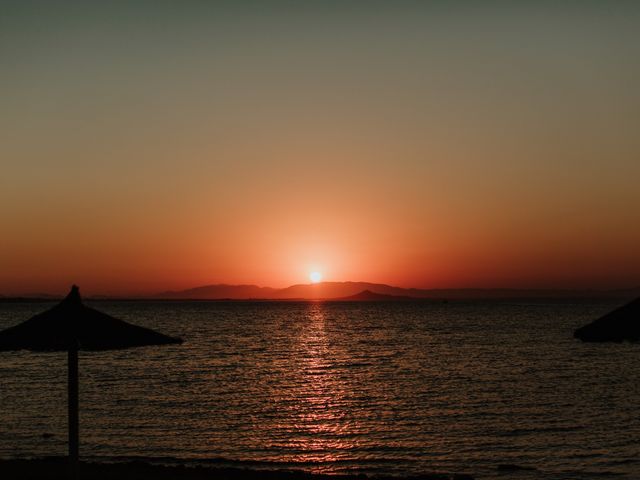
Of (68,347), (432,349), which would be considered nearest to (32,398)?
(68,347)

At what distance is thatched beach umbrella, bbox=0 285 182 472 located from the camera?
11531 mm

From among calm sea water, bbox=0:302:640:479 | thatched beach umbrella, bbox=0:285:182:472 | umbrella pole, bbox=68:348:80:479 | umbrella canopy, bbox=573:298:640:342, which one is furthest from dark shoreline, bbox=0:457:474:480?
umbrella canopy, bbox=573:298:640:342

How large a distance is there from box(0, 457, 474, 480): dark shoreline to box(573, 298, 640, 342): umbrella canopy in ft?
32.8

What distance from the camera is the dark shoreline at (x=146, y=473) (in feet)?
58.0

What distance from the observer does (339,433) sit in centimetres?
2680

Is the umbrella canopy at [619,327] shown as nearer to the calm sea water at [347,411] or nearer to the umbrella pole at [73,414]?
the umbrella pole at [73,414]

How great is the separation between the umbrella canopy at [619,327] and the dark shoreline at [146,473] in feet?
32.8

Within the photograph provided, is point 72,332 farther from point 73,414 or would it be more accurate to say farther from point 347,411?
point 347,411

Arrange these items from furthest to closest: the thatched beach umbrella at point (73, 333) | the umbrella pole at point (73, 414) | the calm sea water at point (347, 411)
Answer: the calm sea water at point (347, 411), the umbrella pole at point (73, 414), the thatched beach umbrella at point (73, 333)

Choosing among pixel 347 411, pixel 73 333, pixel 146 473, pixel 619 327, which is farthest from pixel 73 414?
pixel 347 411

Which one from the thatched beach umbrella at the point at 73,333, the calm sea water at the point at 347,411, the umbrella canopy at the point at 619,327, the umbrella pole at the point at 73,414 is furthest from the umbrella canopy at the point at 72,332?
the calm sea water at the point at 347,411

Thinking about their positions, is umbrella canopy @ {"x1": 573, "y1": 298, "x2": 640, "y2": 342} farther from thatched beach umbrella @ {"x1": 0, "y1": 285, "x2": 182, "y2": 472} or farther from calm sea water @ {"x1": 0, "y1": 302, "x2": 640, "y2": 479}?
calm sea water @ {"x1": 0, "y1": 302, "x2": 640, "y2": 479}

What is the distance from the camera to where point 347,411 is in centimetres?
3198

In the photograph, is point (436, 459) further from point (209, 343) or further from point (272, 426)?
point (209, 343)
